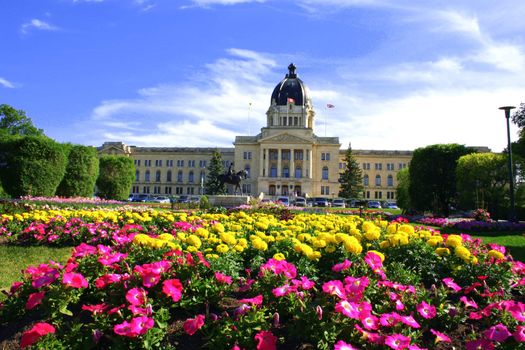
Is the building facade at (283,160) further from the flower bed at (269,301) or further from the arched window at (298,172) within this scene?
the flower bed at (269,301)

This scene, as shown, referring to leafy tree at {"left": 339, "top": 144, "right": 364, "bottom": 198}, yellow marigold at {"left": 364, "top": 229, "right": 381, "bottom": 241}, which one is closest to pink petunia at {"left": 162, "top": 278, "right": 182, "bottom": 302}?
yellow marigold at {"left": 364, "top": 229, "right": 381, "bottom": 241}

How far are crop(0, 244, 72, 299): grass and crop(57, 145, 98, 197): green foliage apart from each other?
23.0m

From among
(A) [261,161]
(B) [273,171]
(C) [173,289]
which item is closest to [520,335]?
(C) [173,289]

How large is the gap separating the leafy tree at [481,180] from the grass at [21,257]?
27320mm

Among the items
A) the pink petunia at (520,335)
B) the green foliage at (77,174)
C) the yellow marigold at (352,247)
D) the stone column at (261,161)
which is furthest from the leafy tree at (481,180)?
the stone column at (261,161)

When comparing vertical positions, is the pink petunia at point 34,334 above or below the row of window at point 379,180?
below

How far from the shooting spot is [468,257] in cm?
508

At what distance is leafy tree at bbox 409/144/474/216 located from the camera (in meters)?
31.6

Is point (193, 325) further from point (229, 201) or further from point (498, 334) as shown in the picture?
point (229, 201)

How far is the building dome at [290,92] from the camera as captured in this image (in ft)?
312

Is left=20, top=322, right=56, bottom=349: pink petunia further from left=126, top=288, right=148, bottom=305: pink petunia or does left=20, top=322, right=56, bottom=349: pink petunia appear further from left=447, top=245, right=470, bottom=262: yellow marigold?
left=447, top=245, right=470, bottom=262: yellow marigold

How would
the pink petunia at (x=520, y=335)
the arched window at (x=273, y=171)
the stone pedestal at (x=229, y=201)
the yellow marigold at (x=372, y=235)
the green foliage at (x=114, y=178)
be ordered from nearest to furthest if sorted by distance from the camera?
the pink petunia at (x=520, y=335) < the yellow marigold at (x=372, y=235) < the stone pedestal at (x=229, y=201) < the green foliage at (x=114, y=178) < the arched window at (x=273, y=171)

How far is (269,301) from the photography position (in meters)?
4.11

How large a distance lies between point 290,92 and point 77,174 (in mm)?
69550
